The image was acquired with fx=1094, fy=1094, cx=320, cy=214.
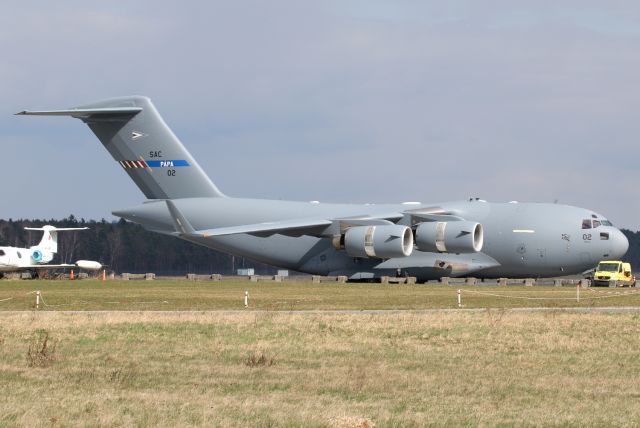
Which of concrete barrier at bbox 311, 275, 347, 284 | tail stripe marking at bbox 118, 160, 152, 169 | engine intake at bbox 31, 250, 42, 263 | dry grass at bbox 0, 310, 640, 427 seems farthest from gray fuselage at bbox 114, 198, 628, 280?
dry grass at bbox 0, 310, 640, 427

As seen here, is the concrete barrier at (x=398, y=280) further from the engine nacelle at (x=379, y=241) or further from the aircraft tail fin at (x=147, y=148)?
the aircraft tail fin at (x=147, y=148)

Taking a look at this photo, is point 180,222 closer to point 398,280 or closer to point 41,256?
point 398,280

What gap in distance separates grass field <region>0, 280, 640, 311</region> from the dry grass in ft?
20.1

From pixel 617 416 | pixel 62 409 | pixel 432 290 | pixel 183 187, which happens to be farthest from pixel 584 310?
pixel 183 187

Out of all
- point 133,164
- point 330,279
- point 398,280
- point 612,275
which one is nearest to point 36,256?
point 133,164

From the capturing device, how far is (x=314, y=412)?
1373 centimetres

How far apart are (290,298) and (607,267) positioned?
22.0 metres

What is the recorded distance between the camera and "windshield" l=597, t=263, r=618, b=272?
55.3 metres

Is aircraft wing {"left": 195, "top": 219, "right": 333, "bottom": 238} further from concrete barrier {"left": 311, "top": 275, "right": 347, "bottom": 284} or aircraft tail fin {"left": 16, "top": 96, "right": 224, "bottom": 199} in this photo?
aircraft tail fin {"left": 16, "top": 96, "right": 224, "bottom": 199}

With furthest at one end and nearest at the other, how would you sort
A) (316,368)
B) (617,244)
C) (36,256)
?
(36,256), (617,244), (316,368)

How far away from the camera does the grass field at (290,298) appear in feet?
117

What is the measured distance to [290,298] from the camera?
40188 mm

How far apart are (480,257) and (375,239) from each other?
5578mm

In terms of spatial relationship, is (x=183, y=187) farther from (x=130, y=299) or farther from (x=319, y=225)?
(x=130, y=299)
